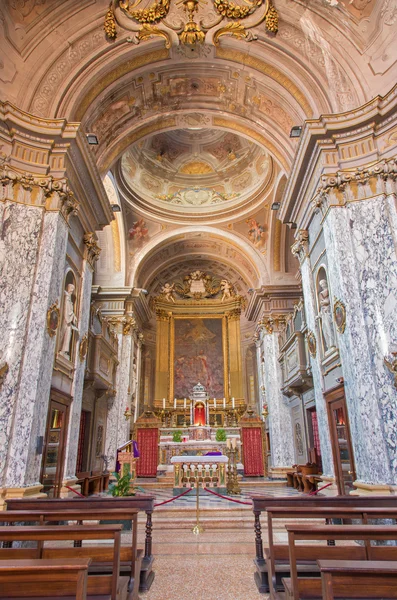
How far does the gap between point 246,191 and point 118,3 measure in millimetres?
9287

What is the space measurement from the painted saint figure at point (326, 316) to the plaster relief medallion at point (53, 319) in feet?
17.3

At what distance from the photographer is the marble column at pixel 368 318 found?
630 cm

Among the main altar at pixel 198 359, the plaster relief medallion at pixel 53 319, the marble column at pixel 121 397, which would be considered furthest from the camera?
the main altar at pixel 198 359

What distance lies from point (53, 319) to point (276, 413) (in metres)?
10.1

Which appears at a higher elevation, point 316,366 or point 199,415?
point 316,366

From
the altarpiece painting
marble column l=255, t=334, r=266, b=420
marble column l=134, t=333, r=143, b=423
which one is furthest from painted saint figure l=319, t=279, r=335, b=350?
the altarpiece painting

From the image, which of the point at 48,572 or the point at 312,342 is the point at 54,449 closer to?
the point at 312,342

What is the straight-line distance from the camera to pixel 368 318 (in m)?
6.94

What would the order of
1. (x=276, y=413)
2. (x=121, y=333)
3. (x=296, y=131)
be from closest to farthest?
1. (x=296, y=131)
2. (x=276, y=413)
3. (x=121, y=333)

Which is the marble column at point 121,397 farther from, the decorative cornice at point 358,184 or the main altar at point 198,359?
the decorative cornice at point 358,184

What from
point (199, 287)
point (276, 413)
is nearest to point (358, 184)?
point (276, 413)

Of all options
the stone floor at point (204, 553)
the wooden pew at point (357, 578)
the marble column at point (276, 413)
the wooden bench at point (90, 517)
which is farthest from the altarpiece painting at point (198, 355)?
the wooden pew at point (357, 578)

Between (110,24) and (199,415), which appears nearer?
(110,24)

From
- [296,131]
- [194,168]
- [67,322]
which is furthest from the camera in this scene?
[194,168]
